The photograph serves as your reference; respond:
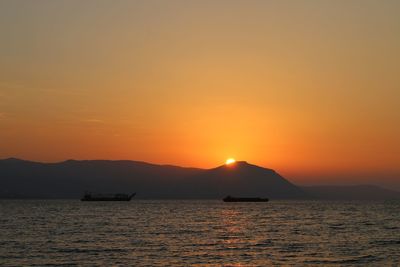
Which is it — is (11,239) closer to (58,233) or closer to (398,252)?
(58,233)

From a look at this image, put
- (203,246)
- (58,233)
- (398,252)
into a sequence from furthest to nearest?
(58,233) → (203,246) → (398,252)

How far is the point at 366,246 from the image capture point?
6862 centimetres

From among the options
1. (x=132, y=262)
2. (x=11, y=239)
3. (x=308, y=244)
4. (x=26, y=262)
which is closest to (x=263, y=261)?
(x=132, y=262)

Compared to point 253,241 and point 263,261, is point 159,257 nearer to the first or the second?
point 263,261

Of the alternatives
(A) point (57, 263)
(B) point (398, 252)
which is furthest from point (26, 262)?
(B) point (398, 252)

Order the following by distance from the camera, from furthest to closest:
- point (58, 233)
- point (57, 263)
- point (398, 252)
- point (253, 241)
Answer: point (58, 233) < point (253, 241) < point (398, 252) < point (57, 263)

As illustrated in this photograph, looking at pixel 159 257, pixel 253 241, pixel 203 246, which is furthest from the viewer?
pixel 253 241

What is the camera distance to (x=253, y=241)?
7425cm

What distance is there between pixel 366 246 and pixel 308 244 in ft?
23.1

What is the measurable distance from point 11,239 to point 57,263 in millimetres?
26077

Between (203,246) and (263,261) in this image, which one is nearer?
(263,261)

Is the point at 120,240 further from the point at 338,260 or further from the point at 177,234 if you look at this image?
the point at 338,260

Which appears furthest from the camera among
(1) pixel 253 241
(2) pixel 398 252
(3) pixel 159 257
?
(1) pixel 253 241

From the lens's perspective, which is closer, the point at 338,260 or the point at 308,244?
the point at 338,260
